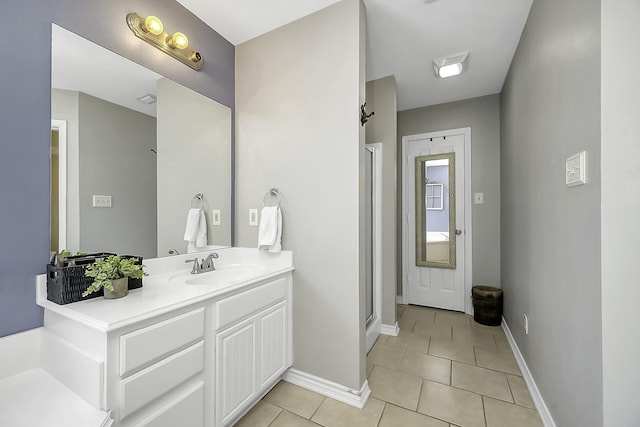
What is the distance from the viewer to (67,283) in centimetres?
108

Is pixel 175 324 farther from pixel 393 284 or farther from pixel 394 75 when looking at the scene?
pixel 394 75

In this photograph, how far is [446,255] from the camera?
10.9 feet

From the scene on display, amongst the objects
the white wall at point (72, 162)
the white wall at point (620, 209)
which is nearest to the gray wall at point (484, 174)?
the white wall at point (620, 209)

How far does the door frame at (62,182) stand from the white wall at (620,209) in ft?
7.32

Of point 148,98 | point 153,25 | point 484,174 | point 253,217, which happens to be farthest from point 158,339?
point 484,174

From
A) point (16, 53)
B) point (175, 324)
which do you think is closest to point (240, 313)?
point (175, 324)

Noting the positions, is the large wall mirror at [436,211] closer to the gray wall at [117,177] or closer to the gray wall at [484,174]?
the gray wall at [484,174]

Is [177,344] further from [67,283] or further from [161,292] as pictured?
[67,283]

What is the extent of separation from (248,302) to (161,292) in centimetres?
44

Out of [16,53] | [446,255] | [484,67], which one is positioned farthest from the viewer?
[446,255]

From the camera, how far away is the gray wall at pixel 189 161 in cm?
164

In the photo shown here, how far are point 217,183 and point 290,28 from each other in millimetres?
1246

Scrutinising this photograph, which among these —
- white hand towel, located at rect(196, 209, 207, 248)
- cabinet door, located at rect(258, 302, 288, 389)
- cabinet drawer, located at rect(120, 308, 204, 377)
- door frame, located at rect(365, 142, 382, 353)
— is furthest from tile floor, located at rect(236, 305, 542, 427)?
white hand towel, located at rect(196, 209, 207, 248)

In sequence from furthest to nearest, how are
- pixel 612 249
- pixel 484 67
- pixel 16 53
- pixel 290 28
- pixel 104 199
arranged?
pixel 484 67
pixel 290 28
pixel 104 199
pixel 16 53
pixel 612 249
